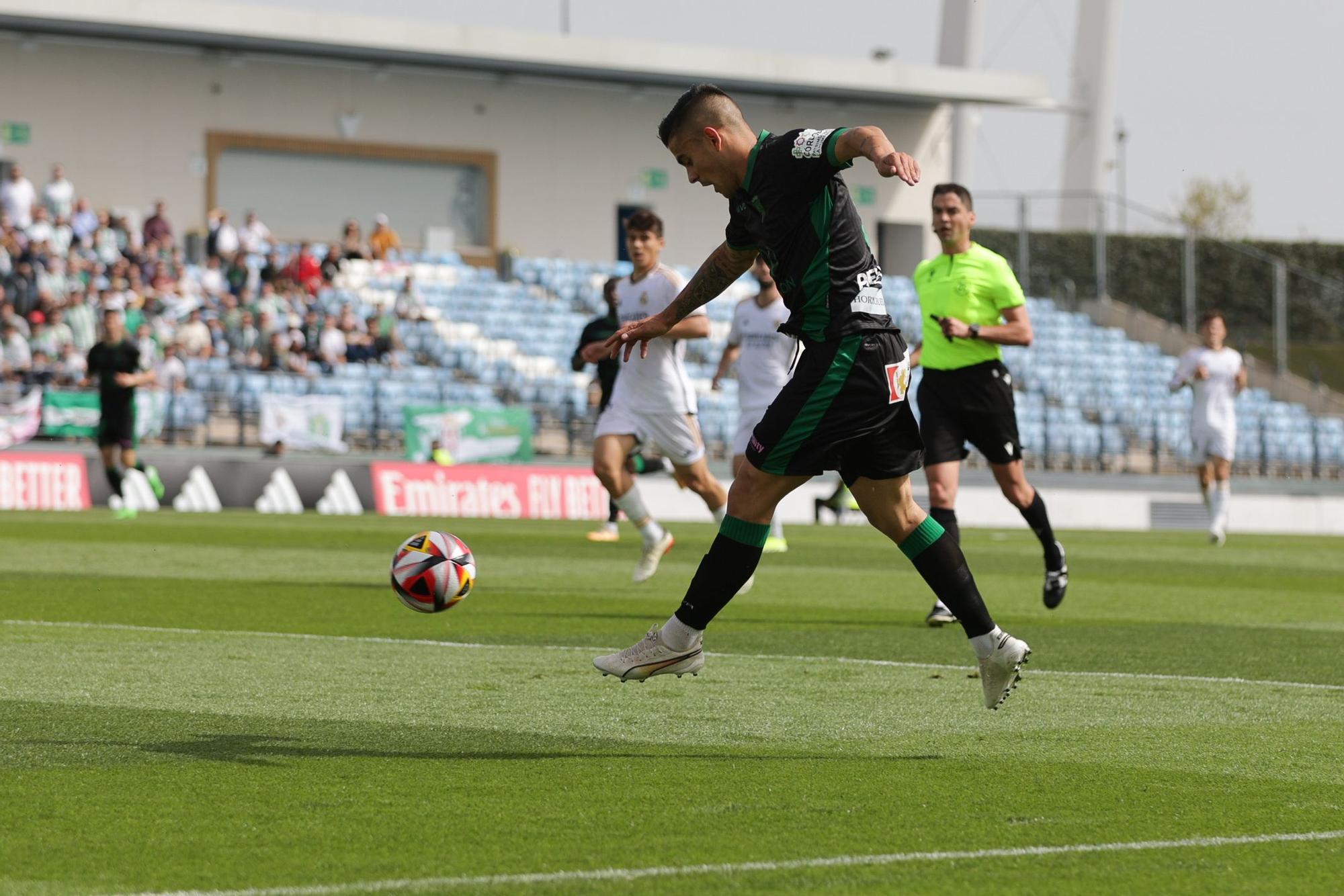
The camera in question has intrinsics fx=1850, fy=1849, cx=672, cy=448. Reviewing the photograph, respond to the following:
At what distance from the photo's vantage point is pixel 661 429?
12141 mm

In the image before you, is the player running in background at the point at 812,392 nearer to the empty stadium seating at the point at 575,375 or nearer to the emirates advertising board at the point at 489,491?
the emirates advertising board at the point at 489,491

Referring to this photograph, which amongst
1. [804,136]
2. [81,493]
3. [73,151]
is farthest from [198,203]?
[804,136]

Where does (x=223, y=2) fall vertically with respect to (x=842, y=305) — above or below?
above

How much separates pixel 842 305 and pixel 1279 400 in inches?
1389

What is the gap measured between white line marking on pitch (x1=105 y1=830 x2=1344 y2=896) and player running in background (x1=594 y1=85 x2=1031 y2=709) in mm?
1595

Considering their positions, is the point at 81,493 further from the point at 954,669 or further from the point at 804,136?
the point at 804,136

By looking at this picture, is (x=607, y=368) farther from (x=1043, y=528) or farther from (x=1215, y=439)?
(x=1215, y=439)

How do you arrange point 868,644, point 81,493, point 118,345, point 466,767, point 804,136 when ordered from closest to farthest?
point 466,767 → point 804,136 → point 868,644 → point 118,345 → point 81,493

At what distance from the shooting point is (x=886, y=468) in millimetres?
6172

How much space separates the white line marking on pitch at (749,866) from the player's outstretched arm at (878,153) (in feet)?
6.21

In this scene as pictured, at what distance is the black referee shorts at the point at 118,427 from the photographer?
20.8 m

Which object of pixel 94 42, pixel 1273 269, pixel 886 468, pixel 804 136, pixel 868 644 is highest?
pixel 94 42

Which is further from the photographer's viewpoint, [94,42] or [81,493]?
[94,42]

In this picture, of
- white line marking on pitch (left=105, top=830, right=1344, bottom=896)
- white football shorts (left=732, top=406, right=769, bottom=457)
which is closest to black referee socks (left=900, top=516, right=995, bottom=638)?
white line marking on pitch (left=105, top=830, right=1344, bottom=896)
